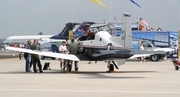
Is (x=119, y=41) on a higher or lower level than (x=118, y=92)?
higher

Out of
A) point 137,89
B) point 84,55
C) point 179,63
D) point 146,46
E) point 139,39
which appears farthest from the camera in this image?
point 139,39

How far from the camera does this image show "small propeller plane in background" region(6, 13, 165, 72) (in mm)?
18500

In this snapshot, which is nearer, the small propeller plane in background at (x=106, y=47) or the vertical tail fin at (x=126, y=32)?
the vertical tail fin at (x=126, y=32)

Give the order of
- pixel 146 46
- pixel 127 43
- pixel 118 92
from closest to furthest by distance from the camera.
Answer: pixel 118 92, pixel 127 43, pixel 146 46

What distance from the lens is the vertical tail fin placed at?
18.3 m

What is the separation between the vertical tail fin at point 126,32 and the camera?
18320 mm

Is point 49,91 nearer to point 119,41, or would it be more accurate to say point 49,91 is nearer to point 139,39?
point 119,41

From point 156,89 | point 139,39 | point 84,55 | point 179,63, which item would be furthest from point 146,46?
point 156,89

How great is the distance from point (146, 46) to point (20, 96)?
28.7 metres

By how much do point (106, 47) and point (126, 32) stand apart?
159cm

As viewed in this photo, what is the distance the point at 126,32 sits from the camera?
735 inches

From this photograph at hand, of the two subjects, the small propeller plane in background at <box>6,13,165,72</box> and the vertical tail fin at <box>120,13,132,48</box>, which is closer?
the vertical tail fin at <box>120,13,132,48</box>

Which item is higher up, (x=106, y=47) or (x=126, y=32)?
(x=126, y=32)

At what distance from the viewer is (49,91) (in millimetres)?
12094
